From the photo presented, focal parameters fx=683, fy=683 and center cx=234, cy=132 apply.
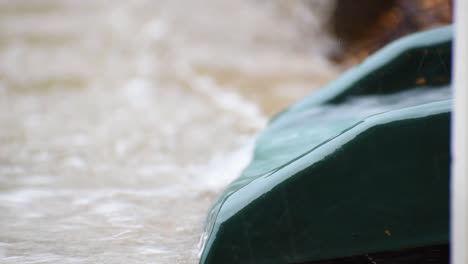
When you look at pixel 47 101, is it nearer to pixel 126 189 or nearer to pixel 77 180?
pixel 77 180

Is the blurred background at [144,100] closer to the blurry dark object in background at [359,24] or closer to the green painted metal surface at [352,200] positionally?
the blurry dark object in background at [359,24]

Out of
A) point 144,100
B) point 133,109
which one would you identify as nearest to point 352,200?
point 133,109

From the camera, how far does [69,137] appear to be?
352 centimetres

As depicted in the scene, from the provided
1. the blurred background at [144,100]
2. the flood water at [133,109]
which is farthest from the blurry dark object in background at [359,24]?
the flood water at [133,109]

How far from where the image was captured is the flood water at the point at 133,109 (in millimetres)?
1859

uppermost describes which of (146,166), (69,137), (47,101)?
(47,101)

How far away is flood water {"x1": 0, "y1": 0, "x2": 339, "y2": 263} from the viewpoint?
73.2 inches

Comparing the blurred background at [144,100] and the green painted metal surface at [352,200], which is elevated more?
the blurred background at [144,100]

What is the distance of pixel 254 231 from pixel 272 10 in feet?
18.2

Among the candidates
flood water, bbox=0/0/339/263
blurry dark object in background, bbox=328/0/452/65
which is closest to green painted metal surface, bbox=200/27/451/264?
flood water, bbox=0/0/339/263

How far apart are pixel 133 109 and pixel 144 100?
32cm

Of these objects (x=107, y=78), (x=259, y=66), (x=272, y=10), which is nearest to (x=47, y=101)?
(x=107, y=78)

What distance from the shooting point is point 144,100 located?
454 cm

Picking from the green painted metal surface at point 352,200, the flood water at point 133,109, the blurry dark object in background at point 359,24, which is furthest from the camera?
the blurry dark object in background at point 359,24
